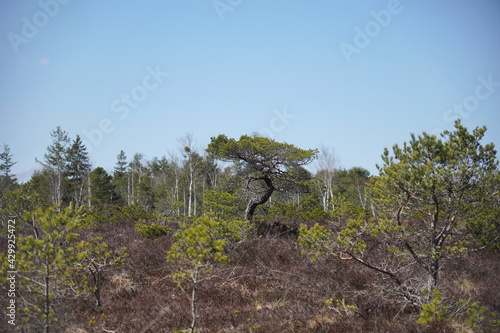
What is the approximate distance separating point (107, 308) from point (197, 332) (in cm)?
256

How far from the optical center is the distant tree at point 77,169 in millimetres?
35203

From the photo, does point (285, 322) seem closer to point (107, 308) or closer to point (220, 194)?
point (107, 308)

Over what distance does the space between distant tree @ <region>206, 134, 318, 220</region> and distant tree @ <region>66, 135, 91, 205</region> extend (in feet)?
91.0

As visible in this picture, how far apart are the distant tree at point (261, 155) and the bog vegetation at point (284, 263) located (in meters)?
0.05

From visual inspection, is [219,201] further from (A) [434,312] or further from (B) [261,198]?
(A) [434,312]

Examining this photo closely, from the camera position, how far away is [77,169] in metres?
36.4

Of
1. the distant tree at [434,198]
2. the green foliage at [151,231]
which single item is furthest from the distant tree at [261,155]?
the distant tree at [434,198]

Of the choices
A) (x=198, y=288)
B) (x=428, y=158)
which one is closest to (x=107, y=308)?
(x=198, y=288)

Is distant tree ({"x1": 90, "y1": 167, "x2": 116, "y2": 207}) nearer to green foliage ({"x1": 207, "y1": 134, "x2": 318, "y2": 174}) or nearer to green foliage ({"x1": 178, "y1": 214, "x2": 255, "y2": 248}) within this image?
green foliage ({"x1": 207, "y1": 134, "x2": 318, "y2": 174})

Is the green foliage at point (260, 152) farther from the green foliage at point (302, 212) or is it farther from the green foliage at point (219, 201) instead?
the green foliage at point (302, 212)

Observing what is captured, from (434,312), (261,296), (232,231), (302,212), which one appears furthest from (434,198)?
(302,212)

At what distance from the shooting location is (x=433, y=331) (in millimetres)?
5105

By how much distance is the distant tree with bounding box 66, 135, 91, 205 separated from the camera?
115 feet

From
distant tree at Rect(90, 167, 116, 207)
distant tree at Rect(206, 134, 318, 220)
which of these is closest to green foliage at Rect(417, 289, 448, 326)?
distant tree at Rect(206, 134, 318, 220)
